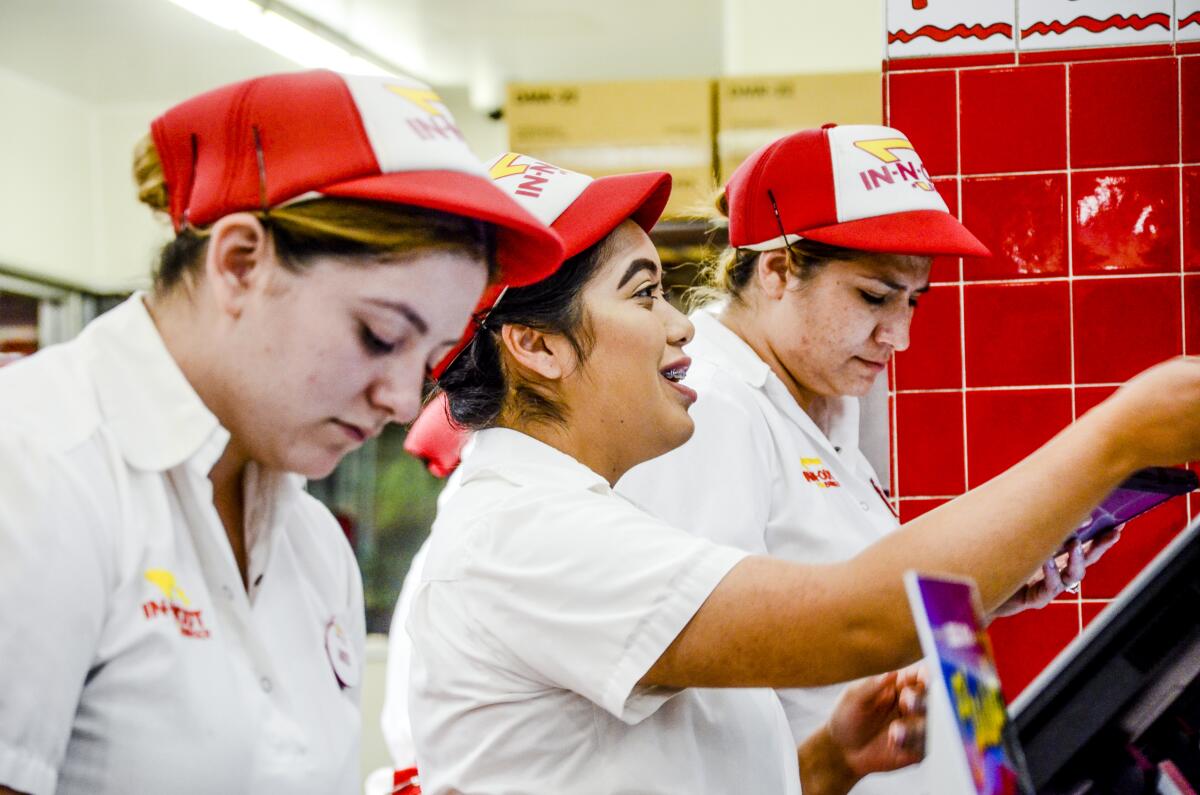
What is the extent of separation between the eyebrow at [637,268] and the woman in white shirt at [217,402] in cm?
32

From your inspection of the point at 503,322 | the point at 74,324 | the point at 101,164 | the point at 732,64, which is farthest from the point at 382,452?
the point at 503,322

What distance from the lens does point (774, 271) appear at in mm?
2037

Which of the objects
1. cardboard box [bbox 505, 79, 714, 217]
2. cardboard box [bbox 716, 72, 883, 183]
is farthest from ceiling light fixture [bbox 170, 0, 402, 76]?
cardboard box [bbox 716, 72, 883, 183]

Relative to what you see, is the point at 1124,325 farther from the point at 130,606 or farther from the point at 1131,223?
the point at 130,606

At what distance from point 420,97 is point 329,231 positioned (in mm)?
169

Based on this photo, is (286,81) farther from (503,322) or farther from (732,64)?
(732,64)

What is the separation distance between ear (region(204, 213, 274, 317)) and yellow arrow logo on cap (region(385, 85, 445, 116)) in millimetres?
170

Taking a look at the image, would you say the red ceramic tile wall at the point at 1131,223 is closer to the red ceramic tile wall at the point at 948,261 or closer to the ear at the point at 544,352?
the red ceramic tile wall at the point at 948,261

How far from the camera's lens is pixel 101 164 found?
6156 millimetres

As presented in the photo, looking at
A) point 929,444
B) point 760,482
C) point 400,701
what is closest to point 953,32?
point 929,444

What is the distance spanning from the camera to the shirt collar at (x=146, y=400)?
972 millimetres

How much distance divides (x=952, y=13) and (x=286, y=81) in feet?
6.33

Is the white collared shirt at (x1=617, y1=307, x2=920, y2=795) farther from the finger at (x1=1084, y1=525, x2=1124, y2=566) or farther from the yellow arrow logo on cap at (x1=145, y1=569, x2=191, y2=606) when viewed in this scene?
the yellow arrow logo on cap at (x1=145, y1=569, x2=191, y2=606)

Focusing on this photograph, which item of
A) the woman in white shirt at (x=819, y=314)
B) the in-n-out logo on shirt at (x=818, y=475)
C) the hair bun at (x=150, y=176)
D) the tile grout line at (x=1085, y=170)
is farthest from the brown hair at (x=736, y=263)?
the hair bun at (x=150, y=176)
